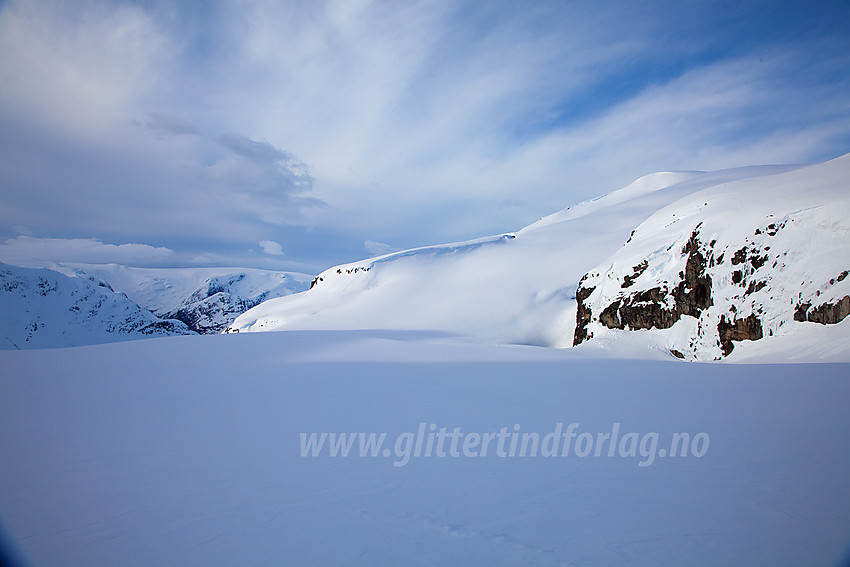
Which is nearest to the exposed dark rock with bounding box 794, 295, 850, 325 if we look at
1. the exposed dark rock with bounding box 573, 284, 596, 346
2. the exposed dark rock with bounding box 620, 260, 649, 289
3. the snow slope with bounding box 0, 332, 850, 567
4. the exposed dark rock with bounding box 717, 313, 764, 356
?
the exposed dark rock with bounding box 717, 313, 764, 356

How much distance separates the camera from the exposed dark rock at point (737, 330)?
1562 cm

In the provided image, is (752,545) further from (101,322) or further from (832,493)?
(101,322)

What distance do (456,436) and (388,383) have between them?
3.55 m

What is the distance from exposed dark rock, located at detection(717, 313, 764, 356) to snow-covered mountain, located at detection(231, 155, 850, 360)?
5 cm

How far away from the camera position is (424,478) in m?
3.84

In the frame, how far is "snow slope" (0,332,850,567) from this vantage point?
267cm

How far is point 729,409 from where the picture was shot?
19.0ft

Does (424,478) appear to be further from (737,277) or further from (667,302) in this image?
(667,302)

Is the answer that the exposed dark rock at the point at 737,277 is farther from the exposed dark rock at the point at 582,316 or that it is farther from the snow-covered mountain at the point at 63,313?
the snow-covered mountain at the point at 63,313

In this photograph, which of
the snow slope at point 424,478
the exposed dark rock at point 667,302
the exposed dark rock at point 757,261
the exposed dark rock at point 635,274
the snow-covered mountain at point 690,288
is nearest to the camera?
the snow slope at point 424,478

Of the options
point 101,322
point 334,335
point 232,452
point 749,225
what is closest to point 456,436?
point 232,452

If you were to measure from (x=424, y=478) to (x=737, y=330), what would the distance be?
1899 cm

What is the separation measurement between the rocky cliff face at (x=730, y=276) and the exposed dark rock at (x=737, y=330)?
44 millimetres

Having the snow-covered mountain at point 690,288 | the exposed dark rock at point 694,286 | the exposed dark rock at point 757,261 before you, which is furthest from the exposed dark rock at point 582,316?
the exposed dark rock at point 757,261
